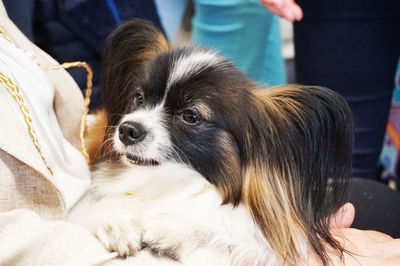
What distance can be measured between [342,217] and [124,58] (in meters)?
0.97

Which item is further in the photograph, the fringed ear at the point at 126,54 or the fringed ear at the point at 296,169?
the fringed ear at the point at 126,54

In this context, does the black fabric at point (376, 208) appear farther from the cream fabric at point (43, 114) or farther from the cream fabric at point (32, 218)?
the cream fabric at point (43, 114)

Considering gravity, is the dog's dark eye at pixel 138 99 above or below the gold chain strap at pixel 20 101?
below

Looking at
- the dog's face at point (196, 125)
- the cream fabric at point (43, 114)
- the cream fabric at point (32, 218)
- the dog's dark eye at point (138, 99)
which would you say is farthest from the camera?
the dog's dark eye at point (138, 99)

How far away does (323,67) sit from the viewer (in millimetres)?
2320

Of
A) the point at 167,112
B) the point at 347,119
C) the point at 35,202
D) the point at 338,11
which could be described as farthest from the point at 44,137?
the point at 338,11

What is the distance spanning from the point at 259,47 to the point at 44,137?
1959 millimetres

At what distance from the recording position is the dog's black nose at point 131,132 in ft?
4.25

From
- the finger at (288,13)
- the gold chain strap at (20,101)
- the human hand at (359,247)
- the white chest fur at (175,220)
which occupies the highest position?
the finger at (288,13)

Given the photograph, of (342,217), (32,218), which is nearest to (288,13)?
(342,217)

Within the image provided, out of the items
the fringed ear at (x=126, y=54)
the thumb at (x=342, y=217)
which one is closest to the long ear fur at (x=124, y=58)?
the fringed ear at (x=126, y=54)

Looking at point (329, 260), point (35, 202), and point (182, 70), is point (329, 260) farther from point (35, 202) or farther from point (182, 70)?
point (35, 202)

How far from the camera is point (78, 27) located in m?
2.08

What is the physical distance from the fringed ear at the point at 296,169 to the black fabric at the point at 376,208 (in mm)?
376
